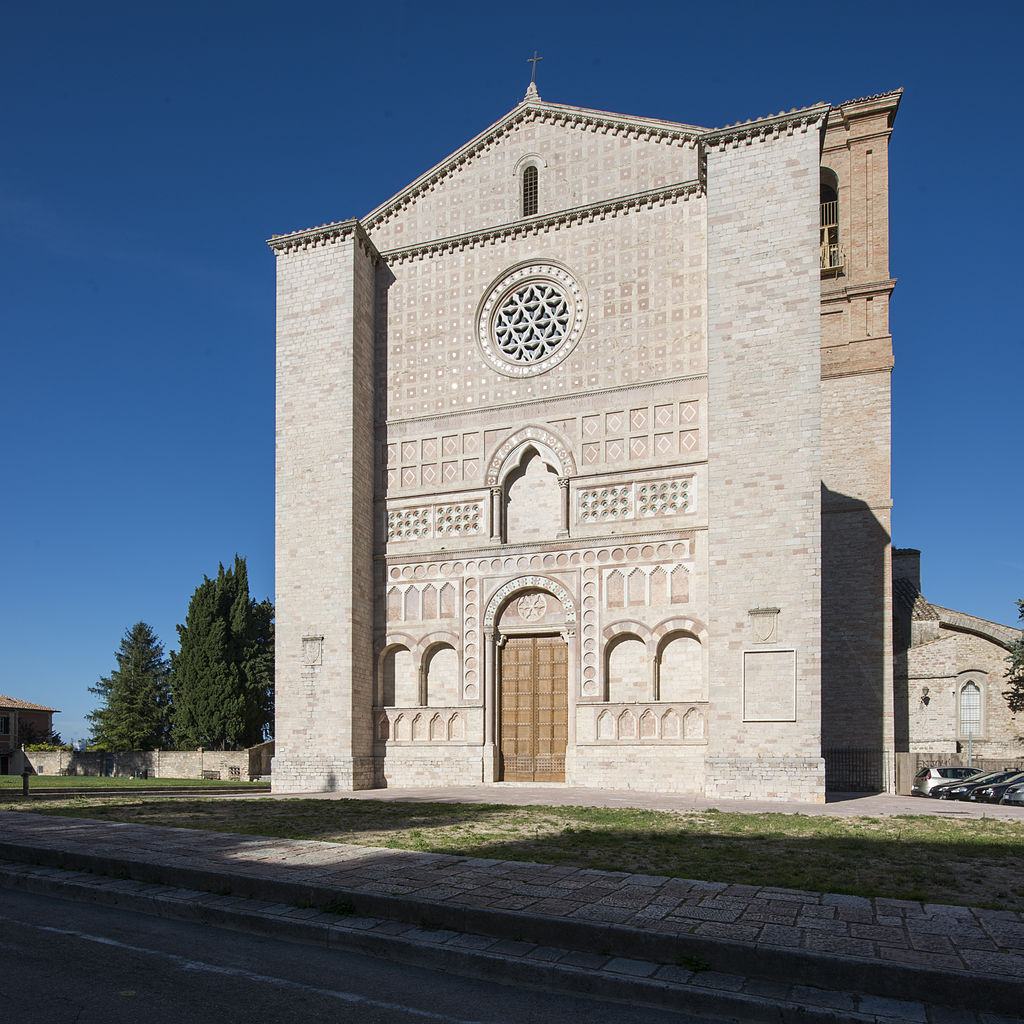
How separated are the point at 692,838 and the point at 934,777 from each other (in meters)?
14.0

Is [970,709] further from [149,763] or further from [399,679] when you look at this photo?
[149,763]

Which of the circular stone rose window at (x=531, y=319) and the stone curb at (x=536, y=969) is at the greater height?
the circular stone rose window at (x=531, y=319)

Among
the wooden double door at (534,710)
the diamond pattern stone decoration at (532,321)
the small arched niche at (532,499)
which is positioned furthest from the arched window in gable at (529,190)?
the wooden double door at (534,710)

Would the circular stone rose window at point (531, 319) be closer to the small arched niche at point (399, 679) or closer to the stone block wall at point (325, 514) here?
the stone block wall at point (325, 514)

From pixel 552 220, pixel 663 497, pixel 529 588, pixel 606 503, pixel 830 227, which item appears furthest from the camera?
pixel 830 227

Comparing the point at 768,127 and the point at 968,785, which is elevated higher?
the point at 768,127

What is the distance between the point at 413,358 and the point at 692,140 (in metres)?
8.70

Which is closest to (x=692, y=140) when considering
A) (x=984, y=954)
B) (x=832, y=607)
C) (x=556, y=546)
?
(x=556, y=546)

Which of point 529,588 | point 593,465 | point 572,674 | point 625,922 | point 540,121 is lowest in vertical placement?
point 625,922

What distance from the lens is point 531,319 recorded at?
75.9ft

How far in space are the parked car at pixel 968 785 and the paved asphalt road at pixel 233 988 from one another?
1906 centimetres

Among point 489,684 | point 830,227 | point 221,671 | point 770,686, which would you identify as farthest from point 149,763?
point 830,227

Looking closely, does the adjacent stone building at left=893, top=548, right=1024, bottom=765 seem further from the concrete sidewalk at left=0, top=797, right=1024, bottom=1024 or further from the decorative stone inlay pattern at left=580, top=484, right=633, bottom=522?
the concrete sidewalk at left=0, top=797, right=1024, bottom=1024

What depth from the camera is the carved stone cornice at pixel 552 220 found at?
2167cm
